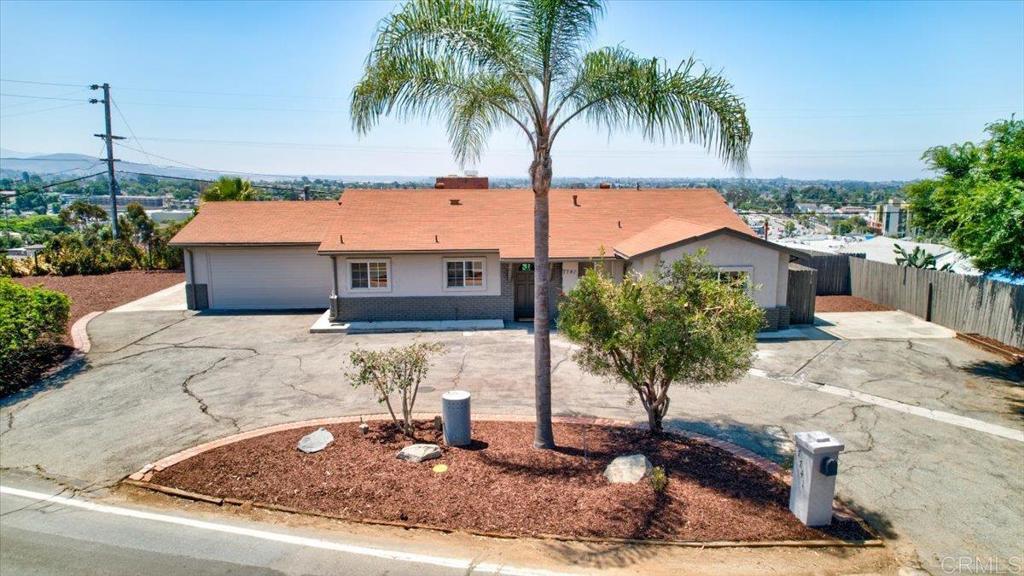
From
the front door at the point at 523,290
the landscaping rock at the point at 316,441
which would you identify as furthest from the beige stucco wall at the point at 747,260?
the landscaping rock at the point at 316,441

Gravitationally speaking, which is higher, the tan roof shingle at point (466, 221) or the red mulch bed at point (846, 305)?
the tan roof shingle at point (466, 221)

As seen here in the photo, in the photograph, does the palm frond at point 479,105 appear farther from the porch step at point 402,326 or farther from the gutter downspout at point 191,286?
the gutter downspout at point 191,286

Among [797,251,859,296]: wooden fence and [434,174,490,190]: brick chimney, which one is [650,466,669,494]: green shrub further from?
[434,174,490,190]: brick chimney

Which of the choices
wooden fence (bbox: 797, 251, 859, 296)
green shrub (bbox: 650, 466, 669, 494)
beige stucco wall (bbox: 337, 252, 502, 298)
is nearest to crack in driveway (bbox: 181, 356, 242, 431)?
beige stucco wall (bbox: 337, 252, 502, 298)

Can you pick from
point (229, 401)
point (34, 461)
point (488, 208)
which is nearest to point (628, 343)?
point (229, 401)

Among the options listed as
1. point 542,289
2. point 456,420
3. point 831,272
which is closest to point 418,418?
point 456,420

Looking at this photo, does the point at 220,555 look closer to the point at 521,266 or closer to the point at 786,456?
the point at 786,456

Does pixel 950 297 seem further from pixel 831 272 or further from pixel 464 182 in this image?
pixel 464 182
